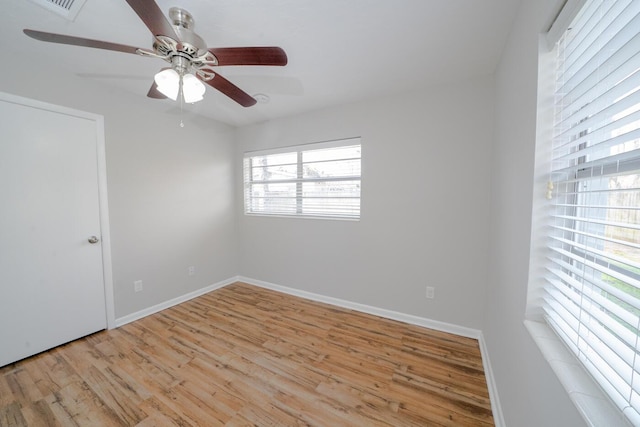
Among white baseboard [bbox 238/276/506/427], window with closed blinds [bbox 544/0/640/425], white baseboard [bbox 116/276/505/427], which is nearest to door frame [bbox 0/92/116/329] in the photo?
white baseboard [bbox 116/276/505/427]

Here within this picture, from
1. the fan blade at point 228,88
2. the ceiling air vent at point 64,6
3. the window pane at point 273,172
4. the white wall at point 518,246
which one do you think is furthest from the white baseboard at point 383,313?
the ceiling air vent at point 64,6

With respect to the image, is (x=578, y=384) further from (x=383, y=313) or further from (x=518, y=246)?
(x=383, y=313)

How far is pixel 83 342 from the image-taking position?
6.95ft

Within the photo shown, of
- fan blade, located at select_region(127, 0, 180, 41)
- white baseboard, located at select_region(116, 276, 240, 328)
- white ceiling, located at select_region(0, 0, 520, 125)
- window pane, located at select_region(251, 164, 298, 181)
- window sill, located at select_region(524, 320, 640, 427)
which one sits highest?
white ceiling, located at select_region(0, 0, 520, 125)

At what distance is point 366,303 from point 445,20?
2.61 meters

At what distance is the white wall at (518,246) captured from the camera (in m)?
0.87

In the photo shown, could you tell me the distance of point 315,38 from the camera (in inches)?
62.7

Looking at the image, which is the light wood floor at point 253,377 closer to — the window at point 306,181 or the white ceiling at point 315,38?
the window at point 306,181

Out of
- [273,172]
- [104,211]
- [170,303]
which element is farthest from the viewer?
[273,172]

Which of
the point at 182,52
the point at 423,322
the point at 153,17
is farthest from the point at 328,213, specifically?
the point at 153,17

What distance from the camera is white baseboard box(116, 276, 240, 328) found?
8.01ft

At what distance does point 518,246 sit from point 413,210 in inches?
47.2

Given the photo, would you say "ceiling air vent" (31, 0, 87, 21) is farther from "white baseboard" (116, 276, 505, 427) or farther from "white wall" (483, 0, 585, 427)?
"white baseboard" (116, 276, 505, 427)

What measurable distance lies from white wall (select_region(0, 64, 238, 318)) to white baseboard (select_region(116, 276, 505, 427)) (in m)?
0.08
